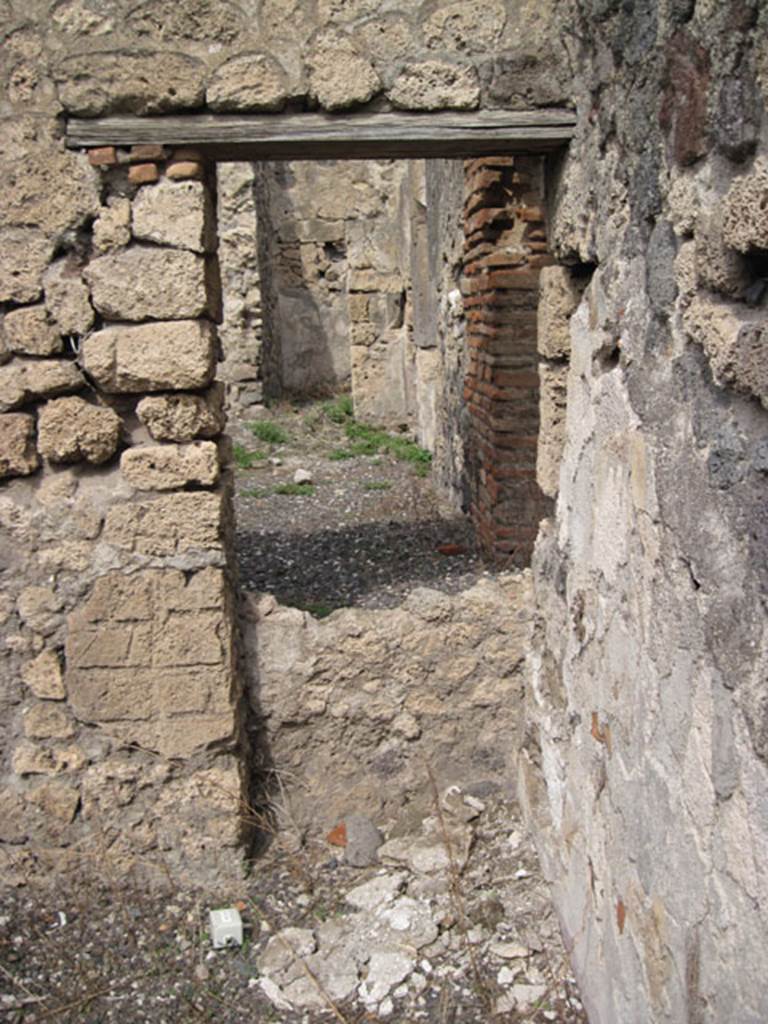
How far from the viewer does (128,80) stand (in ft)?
8.66

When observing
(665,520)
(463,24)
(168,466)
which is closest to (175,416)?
(168,466)

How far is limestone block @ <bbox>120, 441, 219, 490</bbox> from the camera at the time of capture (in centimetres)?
284

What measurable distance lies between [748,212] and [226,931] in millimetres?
2564

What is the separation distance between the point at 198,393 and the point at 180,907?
175cm

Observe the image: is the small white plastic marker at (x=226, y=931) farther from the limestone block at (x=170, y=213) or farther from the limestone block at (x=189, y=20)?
the limestone block at (x=189, y=20)

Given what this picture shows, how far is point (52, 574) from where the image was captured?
292 cm

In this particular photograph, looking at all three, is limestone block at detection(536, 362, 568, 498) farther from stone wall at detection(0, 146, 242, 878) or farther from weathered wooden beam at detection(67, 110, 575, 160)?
stone wall at detection(0, 146, 242, 878)

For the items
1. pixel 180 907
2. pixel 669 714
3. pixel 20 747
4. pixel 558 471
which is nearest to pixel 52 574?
pixel 20 747

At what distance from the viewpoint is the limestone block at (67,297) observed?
2758 mm

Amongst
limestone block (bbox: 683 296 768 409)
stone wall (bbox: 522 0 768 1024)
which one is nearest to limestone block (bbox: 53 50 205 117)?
stone wall (bbox: 522 0 768 1024)

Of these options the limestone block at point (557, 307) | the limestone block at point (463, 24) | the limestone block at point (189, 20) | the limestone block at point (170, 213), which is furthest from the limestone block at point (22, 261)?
the limestone block at point (557, 307)

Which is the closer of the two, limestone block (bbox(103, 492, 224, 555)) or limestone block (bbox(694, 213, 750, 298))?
limestone block (bbox(694, 213, 750, 298))

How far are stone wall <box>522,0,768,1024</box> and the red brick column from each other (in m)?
1.29

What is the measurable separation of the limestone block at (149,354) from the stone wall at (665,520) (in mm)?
1172
